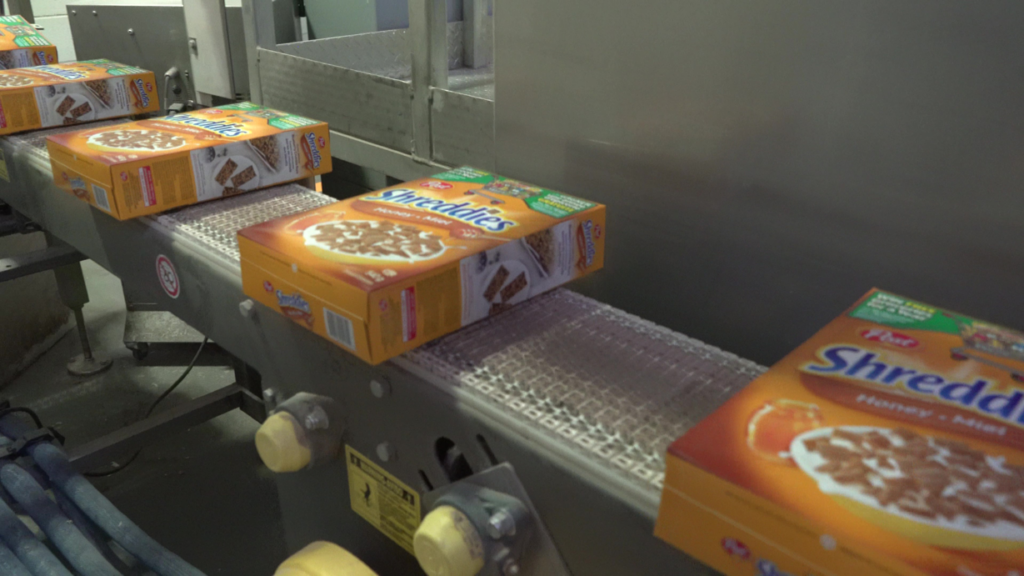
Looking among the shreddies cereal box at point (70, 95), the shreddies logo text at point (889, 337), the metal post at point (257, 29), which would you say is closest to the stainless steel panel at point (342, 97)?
the metal post at point (257, 29)

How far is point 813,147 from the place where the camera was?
864mm

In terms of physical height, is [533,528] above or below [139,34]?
below

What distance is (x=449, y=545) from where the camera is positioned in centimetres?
65

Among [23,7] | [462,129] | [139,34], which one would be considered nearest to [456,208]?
[462,129]

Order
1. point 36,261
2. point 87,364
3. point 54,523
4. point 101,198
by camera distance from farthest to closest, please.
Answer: point 87,364 → point 36,261 → point 101,198 → point 54,523

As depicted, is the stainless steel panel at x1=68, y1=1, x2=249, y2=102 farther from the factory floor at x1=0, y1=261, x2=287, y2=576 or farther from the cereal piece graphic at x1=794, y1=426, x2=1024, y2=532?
the cereal piece graphic at x1=794, y1=426, x2=1024, y2=532

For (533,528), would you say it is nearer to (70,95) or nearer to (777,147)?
(777,147)

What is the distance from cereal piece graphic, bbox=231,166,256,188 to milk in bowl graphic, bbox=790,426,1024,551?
97 centimetres

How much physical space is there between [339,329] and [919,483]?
0.51 meters

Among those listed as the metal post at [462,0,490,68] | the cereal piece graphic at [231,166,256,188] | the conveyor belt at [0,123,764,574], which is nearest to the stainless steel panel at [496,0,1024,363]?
the conveyor belt at [0,123,764,574]

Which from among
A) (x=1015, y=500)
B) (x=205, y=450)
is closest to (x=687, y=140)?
(x=1015, y=500)

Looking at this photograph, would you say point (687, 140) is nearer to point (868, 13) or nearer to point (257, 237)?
point (868, 13)

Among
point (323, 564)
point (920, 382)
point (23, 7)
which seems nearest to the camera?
point (920, 382)

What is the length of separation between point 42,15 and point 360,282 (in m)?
5.12
